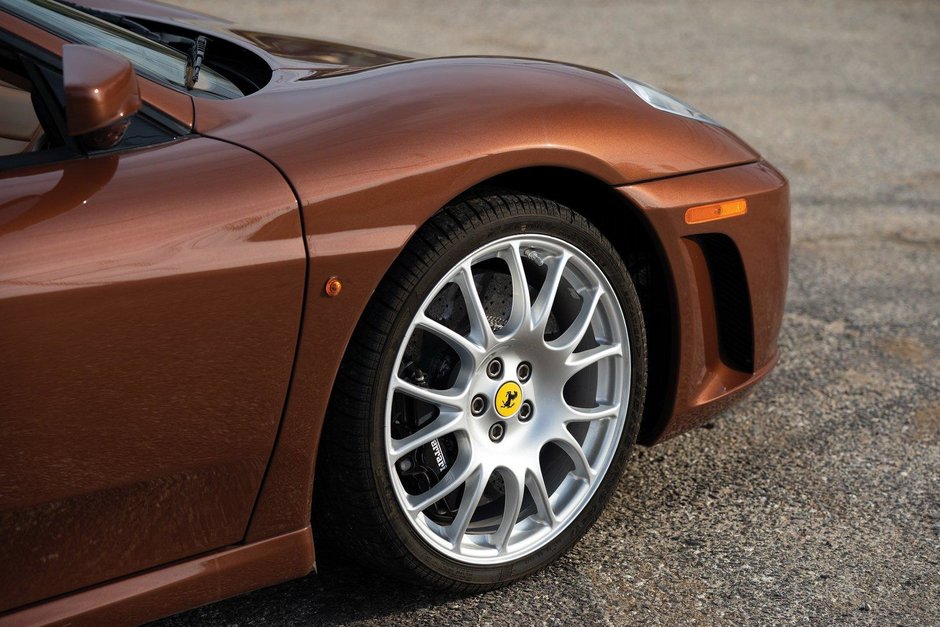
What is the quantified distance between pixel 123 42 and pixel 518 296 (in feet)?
3.29

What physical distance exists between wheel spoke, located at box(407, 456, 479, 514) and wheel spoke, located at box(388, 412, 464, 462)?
8 centimetres

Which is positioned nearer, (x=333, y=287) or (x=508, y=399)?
(x=333, y=287)

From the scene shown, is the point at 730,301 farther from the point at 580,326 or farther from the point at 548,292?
the point at 548,292

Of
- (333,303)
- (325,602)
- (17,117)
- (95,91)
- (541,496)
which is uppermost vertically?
(95,91)

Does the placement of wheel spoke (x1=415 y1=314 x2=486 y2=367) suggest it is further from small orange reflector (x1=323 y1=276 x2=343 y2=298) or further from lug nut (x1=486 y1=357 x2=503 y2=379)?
small orange reflector (x1=323 y1=276 x2=343 y2=298)

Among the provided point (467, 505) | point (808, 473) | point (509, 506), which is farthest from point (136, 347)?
point (808, 473)

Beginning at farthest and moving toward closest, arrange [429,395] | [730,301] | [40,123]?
[730,301], [429,395], [40,123]

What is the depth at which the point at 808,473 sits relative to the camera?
305cm

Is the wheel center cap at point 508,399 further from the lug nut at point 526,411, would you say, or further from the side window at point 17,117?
the side window at point 17,117

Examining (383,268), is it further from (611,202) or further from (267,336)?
(611,202)

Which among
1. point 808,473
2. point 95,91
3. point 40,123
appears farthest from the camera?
point 808,473

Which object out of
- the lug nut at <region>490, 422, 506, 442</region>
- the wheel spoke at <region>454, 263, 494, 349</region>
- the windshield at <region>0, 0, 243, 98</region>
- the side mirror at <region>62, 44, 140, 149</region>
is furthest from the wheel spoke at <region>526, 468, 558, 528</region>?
the side mirror at <region>62, 44, 140, 149</region>

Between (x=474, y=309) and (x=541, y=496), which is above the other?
(x=474, y=309)

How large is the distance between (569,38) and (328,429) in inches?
296
